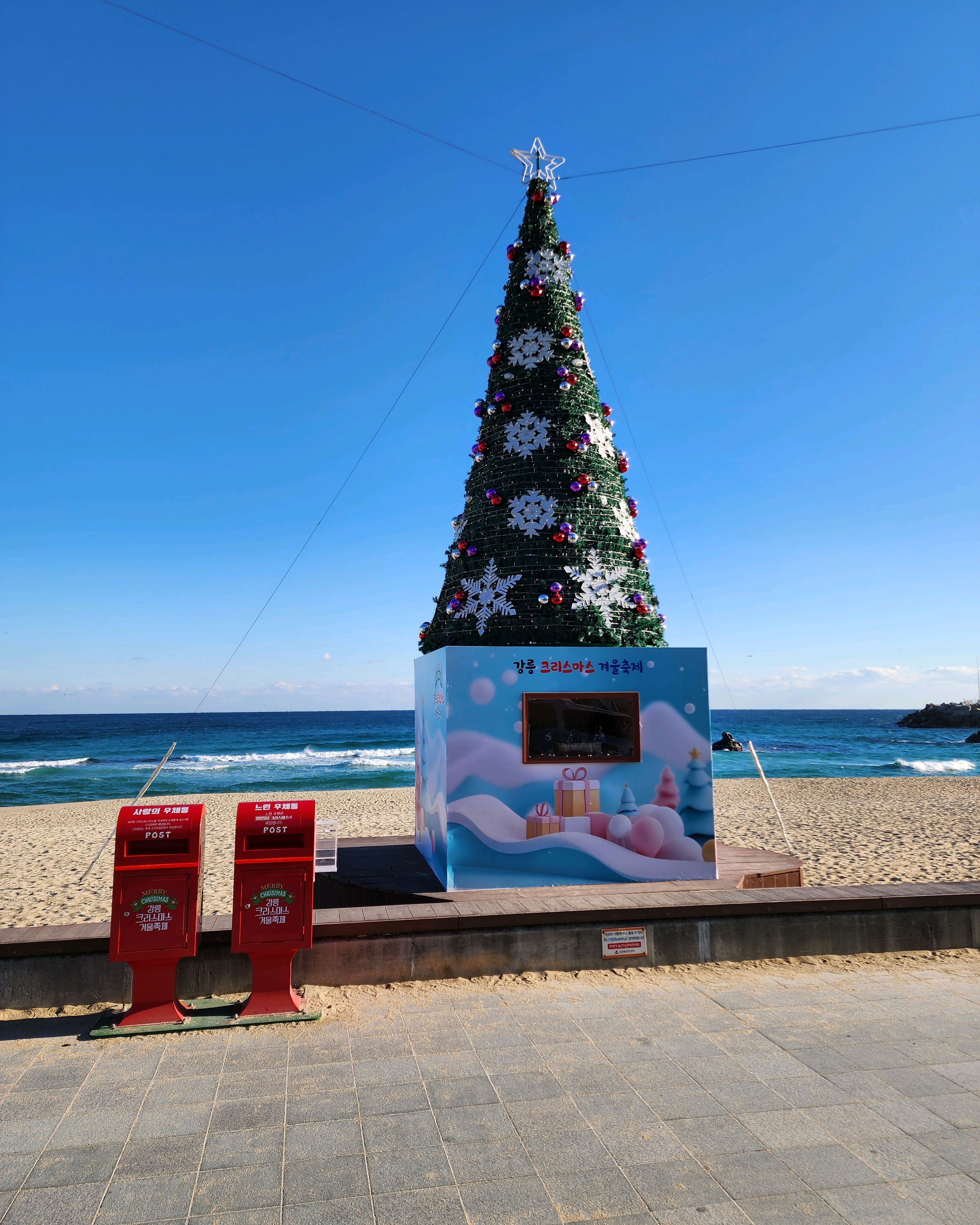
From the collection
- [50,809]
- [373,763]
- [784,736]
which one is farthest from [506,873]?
[784,736]

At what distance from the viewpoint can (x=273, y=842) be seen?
471cm

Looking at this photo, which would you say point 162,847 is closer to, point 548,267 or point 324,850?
point 324,850

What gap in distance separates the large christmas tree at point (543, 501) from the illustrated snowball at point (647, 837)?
1.67 metres

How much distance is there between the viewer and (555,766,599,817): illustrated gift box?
690 centimetres

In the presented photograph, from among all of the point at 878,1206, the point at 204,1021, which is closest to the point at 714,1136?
the point at 878,1206

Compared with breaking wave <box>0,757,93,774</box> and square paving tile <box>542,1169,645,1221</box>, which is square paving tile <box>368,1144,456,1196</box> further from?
breaking wave <box>0,757,93,774</box>

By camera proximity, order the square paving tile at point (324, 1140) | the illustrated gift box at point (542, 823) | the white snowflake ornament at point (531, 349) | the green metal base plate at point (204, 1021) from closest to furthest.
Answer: the square paving tile at point (324, 1140) < the green metal base plate at point (204, 1021) < the illustrated gift box at point (542, 823) < the white snowflake ornament at point (531, 349)

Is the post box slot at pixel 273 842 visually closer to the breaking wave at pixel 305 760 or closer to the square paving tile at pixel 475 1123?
the square paving tile at pixel 475 1123

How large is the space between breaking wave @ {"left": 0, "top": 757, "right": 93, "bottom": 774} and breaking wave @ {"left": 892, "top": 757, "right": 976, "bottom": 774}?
1788 inches

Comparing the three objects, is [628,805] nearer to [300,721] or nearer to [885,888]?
[885,888]

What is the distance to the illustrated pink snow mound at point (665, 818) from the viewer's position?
6992 mm

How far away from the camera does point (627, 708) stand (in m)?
7.05

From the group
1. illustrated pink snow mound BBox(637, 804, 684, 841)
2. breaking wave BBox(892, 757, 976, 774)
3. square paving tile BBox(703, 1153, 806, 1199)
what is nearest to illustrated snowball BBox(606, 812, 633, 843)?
illustrated pink snow mound BBox(637, 804, 684, 841)

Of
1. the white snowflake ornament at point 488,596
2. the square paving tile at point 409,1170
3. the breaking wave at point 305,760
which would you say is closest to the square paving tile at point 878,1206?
the square paving tile at point 409,1170
